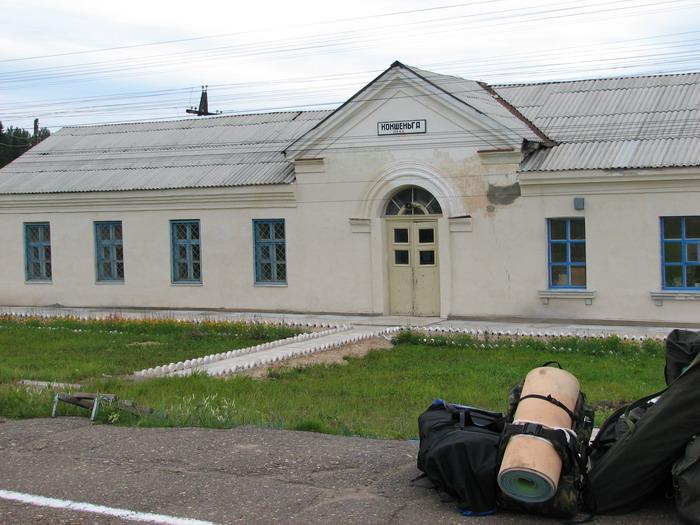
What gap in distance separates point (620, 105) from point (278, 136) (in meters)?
9.31

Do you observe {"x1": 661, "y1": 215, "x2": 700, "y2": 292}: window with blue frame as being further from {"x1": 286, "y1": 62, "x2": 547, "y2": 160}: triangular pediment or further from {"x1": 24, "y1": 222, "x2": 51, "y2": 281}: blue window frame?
{"x1": 24, "y1": 222, "x2": 51, "y2": 281}: blue window frame

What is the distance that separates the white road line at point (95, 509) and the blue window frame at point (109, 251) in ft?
63.2

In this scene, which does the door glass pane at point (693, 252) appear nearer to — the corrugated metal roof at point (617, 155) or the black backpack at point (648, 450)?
the corrugated metal roof at point (617, 155)

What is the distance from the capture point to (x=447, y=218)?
69.5 feet

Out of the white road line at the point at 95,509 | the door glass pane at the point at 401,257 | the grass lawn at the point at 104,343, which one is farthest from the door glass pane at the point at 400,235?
the white road line at the point at 95,509

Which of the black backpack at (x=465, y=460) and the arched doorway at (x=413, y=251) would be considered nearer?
the black backpack at (x=465, y=460)

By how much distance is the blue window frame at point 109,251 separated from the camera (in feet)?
84.4

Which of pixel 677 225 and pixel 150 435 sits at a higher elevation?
pixel 677 225

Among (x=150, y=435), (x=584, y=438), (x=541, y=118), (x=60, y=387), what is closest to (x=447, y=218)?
(x=541, y=118)

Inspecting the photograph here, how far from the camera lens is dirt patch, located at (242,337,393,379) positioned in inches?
572

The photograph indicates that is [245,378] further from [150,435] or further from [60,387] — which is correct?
[150,435]

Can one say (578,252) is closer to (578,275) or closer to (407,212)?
(578,275)

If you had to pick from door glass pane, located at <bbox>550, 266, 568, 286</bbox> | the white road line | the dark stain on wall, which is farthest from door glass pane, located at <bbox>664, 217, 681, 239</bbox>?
the white road line

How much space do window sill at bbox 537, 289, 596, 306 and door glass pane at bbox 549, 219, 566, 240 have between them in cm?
114
